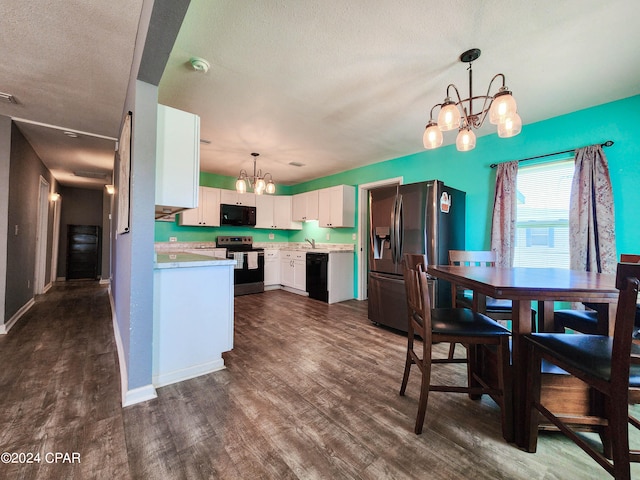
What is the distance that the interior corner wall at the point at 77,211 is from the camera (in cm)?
644

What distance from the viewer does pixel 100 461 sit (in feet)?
3.99

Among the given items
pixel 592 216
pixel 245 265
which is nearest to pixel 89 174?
pixel 245 265

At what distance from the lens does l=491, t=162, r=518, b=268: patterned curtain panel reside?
3010 mm

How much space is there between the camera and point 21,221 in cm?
335

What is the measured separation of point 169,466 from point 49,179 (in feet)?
21.1

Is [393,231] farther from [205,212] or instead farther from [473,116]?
[205,212]

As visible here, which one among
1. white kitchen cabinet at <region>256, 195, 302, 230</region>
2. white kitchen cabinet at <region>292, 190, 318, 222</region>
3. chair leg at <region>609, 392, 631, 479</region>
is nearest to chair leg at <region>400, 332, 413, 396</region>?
chair leg at <region>609, 392, 631, 479</region>

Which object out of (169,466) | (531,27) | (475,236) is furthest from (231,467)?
(475,236)

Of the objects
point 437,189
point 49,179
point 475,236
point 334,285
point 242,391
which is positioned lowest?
point 242,391

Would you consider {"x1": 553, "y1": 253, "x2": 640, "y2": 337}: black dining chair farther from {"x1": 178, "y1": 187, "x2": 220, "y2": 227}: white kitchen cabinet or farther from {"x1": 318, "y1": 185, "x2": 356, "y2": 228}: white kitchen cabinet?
{"x1": 178, "y1": 187, "x2": 220, "y2": 227}: white kitchen cabinet

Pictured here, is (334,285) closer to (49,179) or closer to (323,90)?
(323,90)

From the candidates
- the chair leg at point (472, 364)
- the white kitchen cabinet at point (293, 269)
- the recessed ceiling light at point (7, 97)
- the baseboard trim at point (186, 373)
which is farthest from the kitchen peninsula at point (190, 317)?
the white kitchen cabinet at point (293, 269)

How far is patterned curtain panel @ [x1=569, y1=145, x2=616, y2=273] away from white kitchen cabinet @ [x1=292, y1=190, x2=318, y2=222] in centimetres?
386

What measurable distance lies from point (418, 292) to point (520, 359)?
1.95 feet
